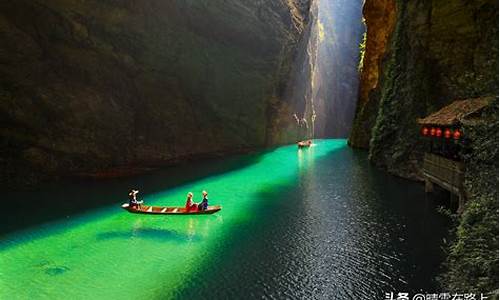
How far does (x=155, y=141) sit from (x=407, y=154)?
92.6 feet

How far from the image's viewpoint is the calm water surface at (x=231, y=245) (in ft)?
45.4

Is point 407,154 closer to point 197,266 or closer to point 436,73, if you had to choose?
point 436,73

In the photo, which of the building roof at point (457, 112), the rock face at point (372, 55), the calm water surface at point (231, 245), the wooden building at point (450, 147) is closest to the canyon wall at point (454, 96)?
the wooden building at point (450, 147)

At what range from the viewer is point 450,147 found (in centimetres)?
2414

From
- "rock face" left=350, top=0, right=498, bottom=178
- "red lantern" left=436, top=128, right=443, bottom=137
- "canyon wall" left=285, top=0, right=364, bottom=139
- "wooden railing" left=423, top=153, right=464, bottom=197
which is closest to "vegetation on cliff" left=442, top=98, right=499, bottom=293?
"wooden railing" left=423, top=153, right=464, bottom=197

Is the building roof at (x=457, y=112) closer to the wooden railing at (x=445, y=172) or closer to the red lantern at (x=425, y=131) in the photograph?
the red lantern at (x=425, y=131)

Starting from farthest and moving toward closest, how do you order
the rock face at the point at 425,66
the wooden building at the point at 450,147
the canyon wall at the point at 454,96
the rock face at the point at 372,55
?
the rock face at the point at 372,55 → the rock face at the point at 425,66 → the wooden building at the point at 450,147 → the canyon wall at the point at 454,96

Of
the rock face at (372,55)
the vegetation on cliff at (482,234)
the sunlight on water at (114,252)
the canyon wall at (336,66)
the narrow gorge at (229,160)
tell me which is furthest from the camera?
the canyon wall at (336,66)

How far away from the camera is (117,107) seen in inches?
1674

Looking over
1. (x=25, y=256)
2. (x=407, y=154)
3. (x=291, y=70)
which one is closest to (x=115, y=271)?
(x=25, y=256)

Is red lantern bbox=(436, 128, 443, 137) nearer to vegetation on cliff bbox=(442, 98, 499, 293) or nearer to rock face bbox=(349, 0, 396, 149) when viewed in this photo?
vegetation on cliff bbox=(442, 98, 499, 293)

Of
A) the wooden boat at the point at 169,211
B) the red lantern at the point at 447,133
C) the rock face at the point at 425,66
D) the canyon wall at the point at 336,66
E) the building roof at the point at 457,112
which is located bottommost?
the wooden boat at the point at 169,211

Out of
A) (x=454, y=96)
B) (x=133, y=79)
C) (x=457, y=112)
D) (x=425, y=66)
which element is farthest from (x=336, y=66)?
(x=457, y=112)

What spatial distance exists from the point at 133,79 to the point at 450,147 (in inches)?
1325
